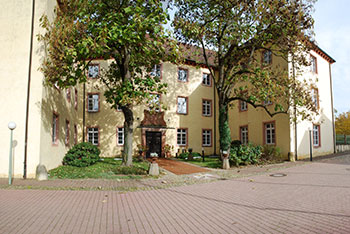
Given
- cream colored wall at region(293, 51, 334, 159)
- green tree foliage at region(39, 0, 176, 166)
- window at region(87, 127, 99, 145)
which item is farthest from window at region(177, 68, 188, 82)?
green tree foliage at region(39, 0, 176, 166)

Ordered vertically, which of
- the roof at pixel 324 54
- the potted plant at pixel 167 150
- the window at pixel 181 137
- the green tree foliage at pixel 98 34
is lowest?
the potted plant at pixel 167 150

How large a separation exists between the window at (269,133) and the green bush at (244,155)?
3876mm

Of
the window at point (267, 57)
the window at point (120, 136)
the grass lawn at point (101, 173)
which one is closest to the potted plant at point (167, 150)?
the window at point (120, 136)

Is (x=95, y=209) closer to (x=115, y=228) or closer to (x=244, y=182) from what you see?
(x=115, y=228)

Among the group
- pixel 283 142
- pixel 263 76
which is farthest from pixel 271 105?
pixel 263 76

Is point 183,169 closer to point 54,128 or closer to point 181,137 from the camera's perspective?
point 54,128

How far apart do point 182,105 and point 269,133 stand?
25.8ft

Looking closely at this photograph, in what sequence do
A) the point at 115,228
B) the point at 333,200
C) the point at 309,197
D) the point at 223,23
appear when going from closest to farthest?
the point at 115,228
the point at 333,200
the point at 309,197
the point at 223,23

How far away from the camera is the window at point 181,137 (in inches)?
859

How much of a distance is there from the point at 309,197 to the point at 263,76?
23.8 ft

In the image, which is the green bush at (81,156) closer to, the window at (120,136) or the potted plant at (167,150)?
the window at (120,136)

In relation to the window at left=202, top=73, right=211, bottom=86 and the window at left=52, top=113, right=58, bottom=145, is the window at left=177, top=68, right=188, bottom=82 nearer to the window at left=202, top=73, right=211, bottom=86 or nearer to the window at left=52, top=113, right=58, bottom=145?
the window at left=202, top=73, right=211, bottom=86

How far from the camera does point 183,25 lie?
14.0 meters

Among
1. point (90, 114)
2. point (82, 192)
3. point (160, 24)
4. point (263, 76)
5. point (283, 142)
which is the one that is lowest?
point (82, 192)
